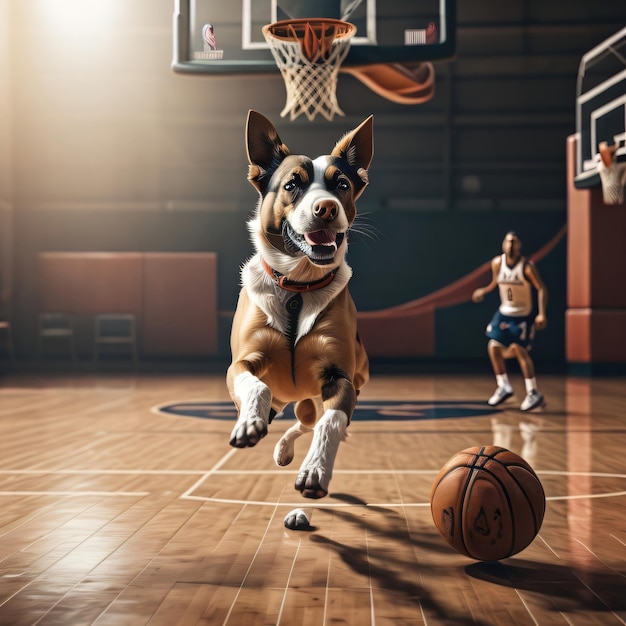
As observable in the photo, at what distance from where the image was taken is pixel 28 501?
14.1 feet

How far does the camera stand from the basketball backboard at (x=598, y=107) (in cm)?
1255

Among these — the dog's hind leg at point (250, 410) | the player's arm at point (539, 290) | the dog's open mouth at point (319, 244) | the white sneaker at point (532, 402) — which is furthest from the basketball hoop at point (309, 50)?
the dog's hind leg at point (250, 410)

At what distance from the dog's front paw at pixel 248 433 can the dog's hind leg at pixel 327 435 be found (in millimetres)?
204

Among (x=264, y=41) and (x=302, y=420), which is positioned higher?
(x=264, y=41)

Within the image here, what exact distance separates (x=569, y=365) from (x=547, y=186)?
4149 millimetres

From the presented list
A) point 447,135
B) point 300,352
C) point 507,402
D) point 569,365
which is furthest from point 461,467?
point 447,135

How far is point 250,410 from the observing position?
9.70 feet

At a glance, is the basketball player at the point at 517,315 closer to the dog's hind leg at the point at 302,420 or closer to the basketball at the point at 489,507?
the dog's hind leg at the point at 302,420

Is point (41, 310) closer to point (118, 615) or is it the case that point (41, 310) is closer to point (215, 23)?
point (215, 23)

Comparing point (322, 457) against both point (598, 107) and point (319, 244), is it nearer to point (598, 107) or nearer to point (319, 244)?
point (319, 244)

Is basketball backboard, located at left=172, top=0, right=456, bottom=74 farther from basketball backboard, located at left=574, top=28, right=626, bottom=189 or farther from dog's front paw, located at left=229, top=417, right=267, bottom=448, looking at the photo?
dog's front paw, located at left=229, top=417, right=267, bottom=448

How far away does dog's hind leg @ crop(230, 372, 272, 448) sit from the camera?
282 centimetres

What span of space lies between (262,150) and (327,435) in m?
1.28

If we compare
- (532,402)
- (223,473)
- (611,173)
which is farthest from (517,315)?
(223,473)
